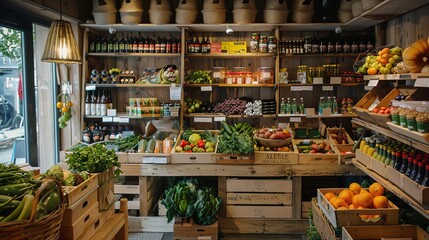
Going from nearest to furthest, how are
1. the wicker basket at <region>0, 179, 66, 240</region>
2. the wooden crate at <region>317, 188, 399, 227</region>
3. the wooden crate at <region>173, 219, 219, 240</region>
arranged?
the wicker basket at <region>0, 179, 66, 240</region>
the wooden crate at <region>317, 188, 399, 227</region>
the wooden crate at <region>173, 219, 219, 240</region>

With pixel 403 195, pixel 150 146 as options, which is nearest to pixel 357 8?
pixel 403 195

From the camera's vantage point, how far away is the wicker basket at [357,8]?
4684 mm

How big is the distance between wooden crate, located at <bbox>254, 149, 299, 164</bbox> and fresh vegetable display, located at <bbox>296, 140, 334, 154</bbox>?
239 millimetres

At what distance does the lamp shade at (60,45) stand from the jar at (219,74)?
96.7 inches

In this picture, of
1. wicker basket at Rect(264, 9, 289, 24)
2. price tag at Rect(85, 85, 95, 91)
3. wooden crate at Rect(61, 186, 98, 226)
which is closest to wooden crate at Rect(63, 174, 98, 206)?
wooden crate at Rect(61, 186, 98, 226)

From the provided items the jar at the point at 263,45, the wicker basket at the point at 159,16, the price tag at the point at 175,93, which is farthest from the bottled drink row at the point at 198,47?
the jar at the point at 263,45

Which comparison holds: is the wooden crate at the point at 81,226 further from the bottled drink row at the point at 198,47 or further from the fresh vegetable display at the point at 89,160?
the bottled drink row at the point at 198,47

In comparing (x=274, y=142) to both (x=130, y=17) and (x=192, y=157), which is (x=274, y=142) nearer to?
(x=192, y=157)

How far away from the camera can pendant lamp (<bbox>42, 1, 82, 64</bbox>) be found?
3.17 meters

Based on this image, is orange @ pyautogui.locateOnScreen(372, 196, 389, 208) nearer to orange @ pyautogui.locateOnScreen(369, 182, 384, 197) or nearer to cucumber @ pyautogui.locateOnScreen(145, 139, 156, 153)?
orange @ pyautogui.locateOnScreen(369, 182, 384, 197)

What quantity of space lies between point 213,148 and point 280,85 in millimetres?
1209

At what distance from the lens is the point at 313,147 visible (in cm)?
480

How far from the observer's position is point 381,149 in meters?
3.45

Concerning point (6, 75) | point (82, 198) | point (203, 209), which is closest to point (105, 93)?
point (6, 75)
